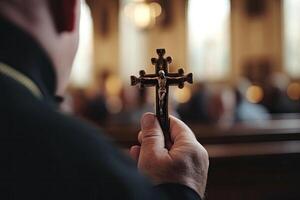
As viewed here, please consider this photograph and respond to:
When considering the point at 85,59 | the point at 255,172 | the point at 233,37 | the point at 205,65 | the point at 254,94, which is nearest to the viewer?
the point at 255,172

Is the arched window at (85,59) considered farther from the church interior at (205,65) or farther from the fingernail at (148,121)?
the fingernail at (148,121)

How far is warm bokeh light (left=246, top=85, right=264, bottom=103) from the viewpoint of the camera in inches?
344

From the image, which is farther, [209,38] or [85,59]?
[85,59]

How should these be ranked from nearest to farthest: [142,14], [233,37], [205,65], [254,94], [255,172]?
[255,172] < [142,14] < [254,94] < [233,37] < [205,65]

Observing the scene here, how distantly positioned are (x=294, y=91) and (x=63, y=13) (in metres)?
10.00

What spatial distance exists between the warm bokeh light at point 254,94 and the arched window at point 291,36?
1602 millimetres

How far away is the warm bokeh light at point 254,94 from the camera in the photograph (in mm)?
8728

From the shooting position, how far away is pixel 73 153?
0.73m

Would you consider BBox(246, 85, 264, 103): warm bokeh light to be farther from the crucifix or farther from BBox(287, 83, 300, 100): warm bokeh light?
the crucifix

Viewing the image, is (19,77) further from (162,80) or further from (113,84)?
(113,84)

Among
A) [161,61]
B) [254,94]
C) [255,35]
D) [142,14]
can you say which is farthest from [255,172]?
[255,35]

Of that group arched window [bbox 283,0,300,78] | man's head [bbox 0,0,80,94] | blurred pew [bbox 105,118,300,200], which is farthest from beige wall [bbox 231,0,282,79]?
man's head [bbox 0,0,80,94]

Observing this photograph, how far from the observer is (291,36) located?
11.0 meters

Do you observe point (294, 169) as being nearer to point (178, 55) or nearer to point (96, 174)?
point (96, 174)
